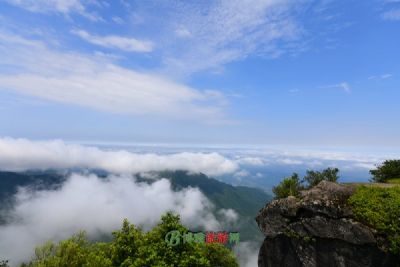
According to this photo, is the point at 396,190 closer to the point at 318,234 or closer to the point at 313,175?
the point at 318,234

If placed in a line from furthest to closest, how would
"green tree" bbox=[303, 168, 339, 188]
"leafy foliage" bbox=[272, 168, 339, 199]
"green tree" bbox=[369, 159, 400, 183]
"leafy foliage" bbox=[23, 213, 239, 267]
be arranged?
"green tree" bbox=[303, 168, 339, 188] → "green tree" bbox=[369, 159, 400, 183] → "leafy foliage" bbox=[23, 213, 239, 267] → "leafy foliage" bbox=[272, 168, 339, 199]

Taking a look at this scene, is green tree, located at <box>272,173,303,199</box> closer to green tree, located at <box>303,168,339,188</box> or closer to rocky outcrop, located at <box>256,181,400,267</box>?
rocky outcrop, located at <box>256,181,400,267</box>

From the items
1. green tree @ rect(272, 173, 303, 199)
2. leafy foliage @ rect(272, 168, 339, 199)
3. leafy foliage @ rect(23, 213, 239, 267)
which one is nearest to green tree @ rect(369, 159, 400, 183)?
leafy foliage @ rect(272, 168, 339, 199)

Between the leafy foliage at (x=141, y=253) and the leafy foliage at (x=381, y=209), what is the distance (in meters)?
18.2

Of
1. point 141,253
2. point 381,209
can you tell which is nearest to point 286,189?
point 381,209

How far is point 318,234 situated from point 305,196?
3.73 m

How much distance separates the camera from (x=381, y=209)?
29594mm

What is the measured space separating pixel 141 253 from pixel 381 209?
25.6 m

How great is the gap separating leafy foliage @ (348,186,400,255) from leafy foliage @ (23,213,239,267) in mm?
18153

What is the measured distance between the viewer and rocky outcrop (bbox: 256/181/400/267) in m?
28.7

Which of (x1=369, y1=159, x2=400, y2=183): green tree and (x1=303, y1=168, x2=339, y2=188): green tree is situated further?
(x1=303, y1=168, x2=339, y2=188): green tree

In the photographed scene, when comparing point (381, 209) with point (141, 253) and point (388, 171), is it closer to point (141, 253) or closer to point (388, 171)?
point (388, 171)

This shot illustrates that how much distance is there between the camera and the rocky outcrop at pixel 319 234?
94.1 feet

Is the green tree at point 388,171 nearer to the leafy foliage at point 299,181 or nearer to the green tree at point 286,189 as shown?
the leafy foliage at point 299,181
